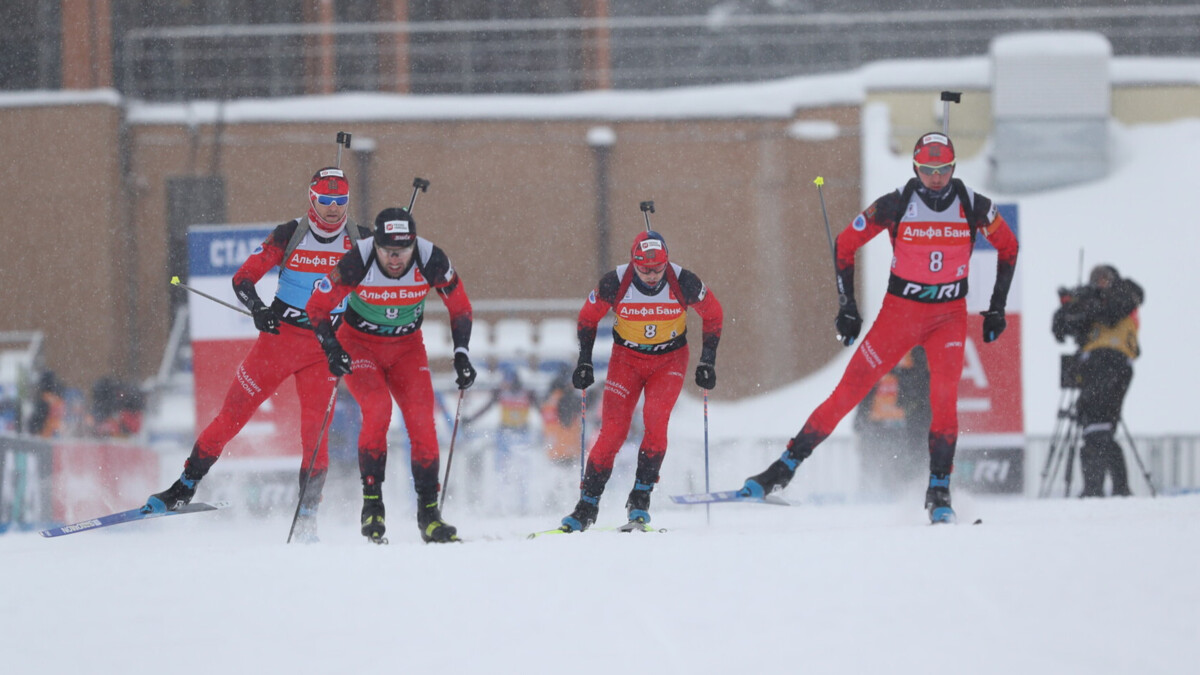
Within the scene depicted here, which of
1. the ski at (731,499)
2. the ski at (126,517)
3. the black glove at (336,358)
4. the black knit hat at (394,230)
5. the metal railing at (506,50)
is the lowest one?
the ski at (126,517)

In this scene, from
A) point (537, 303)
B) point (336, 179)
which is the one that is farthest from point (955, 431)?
point (537, 303)

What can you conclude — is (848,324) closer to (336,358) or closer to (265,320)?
(336,358)

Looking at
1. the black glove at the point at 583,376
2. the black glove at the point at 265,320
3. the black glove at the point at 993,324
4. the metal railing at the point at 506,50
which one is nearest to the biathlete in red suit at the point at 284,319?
the black glove at the point at 265,320

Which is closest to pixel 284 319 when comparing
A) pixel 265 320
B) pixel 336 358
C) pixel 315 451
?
pixel 265 320

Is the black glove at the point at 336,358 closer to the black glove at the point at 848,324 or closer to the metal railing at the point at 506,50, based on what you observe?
the black glove at the point at 848,324

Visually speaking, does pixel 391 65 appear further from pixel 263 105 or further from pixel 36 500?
pixel 36 500

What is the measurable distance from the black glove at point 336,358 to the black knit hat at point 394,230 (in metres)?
0.60

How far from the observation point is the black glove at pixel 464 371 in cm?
740

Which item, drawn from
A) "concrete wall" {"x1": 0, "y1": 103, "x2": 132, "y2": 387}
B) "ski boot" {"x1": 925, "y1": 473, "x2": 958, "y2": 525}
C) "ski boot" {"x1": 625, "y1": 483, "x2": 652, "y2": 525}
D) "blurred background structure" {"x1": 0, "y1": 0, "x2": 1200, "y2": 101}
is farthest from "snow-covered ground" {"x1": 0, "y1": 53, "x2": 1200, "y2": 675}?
"blurred background structure" {"x1": 0, "y1": 0, "x2": 1200, "y2": 101}

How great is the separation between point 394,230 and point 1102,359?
21.3 ft

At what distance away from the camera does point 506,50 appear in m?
23.1

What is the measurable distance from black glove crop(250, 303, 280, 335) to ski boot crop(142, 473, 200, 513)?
3.37 feet

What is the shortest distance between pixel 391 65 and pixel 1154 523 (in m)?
18.4

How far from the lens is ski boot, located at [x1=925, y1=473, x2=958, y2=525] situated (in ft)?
23.2
